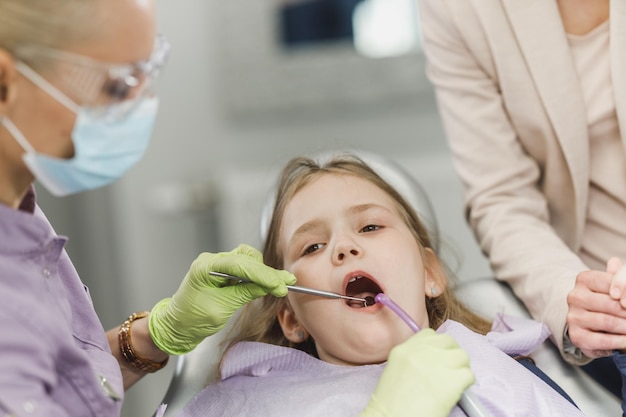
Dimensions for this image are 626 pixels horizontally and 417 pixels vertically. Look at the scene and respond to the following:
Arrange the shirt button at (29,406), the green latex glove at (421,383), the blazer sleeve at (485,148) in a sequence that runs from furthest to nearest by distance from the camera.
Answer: the blazer sleeve at (485,148), the green latex glove at (421,383), the shirt button at (29,406)

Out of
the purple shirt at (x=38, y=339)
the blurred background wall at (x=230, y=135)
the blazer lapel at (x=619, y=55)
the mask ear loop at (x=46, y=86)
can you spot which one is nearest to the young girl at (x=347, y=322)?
the purple shirt at (x=38, y=339)

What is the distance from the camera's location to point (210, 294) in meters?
1.35

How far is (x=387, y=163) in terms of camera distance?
5.75 ft

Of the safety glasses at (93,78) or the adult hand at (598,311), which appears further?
the adult hand at (598,311)

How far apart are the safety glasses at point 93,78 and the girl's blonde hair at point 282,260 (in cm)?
49

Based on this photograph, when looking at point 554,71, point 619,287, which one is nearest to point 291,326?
point 619,287

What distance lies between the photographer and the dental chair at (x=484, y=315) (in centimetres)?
144

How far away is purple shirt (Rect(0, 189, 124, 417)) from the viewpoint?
3.18 feet

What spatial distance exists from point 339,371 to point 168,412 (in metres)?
0.29

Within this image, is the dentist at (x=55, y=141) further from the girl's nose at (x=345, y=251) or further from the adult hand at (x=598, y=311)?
the adult hand at (x=598, y=311)

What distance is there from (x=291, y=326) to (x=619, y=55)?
2.31 feet

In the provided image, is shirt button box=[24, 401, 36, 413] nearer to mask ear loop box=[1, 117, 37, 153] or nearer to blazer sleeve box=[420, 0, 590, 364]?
mask ear loop box=[1, 117, 37, 153]

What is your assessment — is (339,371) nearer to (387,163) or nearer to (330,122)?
(387,163)

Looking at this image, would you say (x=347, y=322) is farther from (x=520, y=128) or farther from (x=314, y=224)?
(x=520, y=128)
